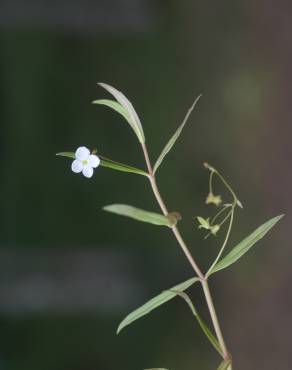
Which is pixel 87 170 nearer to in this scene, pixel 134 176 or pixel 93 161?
pixel 93 161

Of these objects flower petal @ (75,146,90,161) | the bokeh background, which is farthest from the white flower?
the bokeh background

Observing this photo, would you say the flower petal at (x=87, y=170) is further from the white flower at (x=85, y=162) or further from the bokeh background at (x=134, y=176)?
the bokeh background at (x=134, y=176)

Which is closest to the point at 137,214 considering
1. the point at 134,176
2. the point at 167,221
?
the point at 167,221

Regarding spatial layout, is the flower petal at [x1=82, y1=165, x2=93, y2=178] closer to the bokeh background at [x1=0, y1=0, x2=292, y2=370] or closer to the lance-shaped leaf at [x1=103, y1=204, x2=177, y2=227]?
the lance-shaped leaf at [x1=103, y1=204, x2=177, y2=227]

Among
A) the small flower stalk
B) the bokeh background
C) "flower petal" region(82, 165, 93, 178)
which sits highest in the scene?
the bokeh background

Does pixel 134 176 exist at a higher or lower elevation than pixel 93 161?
higher

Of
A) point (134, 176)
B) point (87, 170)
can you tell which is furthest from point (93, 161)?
point (134, 176)

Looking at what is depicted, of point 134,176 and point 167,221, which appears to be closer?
point 167,221
